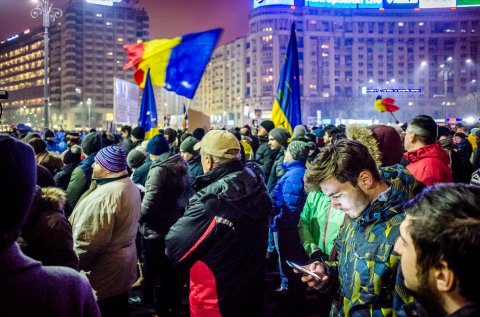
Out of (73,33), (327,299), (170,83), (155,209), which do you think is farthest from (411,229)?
(73,33)

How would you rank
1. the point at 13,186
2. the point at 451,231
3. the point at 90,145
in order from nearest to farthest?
the point at 13,186
the point at 451,231
the point at 90,145

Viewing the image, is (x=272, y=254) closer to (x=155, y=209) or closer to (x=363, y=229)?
(x=155, y=209)

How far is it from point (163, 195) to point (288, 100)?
5.49 metres

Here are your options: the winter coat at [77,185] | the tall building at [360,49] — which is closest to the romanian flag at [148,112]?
the winter coat at [77,185]

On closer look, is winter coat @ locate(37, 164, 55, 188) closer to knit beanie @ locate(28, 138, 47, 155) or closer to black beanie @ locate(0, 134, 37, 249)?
knit beanie @ locate(28, 138, 47, 155)

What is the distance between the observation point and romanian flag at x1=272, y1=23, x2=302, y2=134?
9969 millimetres

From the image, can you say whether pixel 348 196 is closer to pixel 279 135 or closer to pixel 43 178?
pixel 43 178

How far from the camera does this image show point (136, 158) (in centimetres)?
709

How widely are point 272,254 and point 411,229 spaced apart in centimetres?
674

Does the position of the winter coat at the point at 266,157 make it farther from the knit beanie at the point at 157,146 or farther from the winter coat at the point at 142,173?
the winter coat at the point at 142,173

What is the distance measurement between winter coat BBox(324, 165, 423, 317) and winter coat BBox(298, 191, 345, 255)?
1.35 meters

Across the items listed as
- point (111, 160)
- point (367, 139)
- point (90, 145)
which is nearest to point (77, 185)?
point (90, 145)

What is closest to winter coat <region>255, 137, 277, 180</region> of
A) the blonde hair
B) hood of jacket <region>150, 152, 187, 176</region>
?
hood of jacket <region>150, 152, 187, 176</region>

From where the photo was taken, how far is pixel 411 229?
1626 mm
